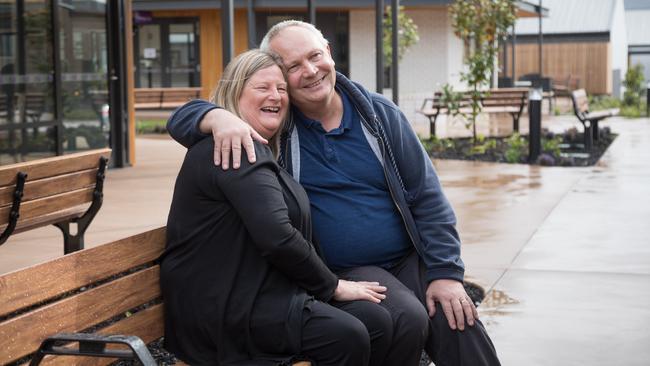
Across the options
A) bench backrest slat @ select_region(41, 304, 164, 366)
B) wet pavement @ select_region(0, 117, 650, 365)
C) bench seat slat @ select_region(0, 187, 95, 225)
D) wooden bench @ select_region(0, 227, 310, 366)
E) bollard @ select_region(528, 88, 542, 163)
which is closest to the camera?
wooden bench @ select_region(0, 227, 310, 366)

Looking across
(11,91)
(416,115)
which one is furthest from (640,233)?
(416,115)

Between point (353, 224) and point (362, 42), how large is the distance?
2762 centimetres

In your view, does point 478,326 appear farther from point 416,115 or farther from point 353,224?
point 416,115

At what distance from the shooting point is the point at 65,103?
1350cm

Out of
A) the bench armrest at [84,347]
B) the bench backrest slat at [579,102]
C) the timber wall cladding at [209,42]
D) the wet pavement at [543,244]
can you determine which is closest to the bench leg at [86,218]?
the wet pavement at [543,244]

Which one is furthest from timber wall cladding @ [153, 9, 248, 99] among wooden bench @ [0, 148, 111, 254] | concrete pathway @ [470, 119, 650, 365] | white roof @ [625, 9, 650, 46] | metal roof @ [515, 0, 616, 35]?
white roof @ [625, 9, 650, 46]

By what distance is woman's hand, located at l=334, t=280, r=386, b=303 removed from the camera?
3994 millimetres

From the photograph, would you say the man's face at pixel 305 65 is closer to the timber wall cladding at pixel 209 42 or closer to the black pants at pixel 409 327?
the black pants at pixel 409 327

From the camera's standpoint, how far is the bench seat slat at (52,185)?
6135 mm

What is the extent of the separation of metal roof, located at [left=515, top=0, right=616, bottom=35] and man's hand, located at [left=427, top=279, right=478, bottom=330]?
47.6m

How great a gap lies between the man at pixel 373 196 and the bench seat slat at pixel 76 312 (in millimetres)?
687

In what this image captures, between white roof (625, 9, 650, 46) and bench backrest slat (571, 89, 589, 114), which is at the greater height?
white roof (625, 9, 650, 46)

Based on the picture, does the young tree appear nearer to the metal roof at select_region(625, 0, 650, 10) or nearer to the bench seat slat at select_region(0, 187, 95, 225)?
the bench seat slat at select_region(0, 187, 95, 225)

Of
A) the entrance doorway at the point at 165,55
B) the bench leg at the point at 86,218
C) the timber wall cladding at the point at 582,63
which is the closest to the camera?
the bench leg at the point at 86,218
